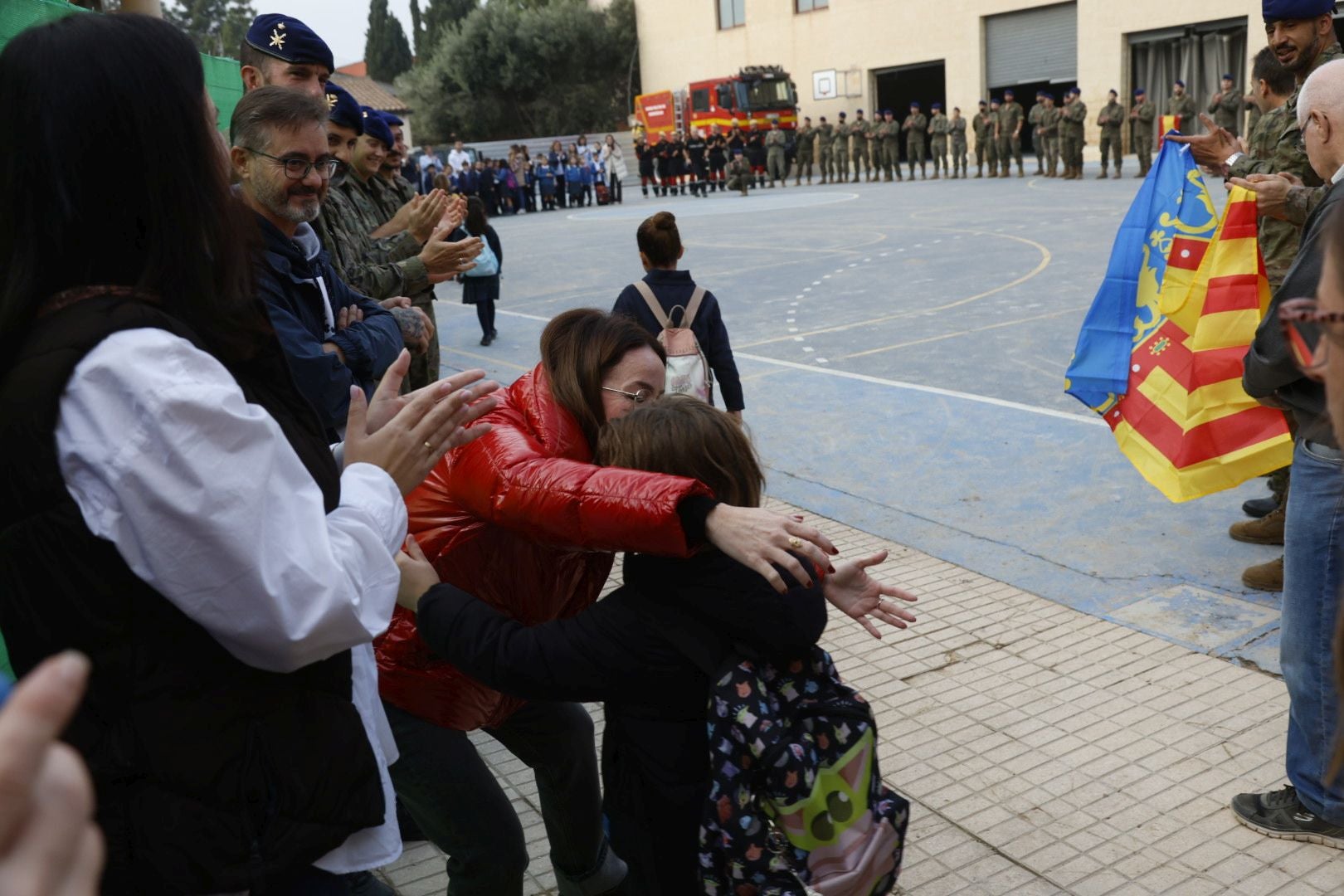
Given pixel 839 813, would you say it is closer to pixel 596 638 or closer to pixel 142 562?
pixel 596 638

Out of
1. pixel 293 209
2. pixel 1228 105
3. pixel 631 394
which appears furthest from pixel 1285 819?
pixel 1228 105

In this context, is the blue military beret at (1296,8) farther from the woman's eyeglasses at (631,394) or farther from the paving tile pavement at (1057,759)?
the woman's eyeglasses at (631,394)

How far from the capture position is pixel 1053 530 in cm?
579

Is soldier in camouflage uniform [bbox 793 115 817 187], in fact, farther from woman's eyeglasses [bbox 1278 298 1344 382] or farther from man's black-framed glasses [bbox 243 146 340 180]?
woman's eyeglasses [bbox 1278 298 1344 382]

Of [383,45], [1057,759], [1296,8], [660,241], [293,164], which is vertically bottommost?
[1057,759]

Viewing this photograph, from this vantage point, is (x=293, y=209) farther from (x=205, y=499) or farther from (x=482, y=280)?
(x=482, y=280)

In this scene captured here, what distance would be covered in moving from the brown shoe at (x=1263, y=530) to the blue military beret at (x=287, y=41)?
14.9 ft

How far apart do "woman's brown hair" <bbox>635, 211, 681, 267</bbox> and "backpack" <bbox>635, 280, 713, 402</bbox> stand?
186 millimetres

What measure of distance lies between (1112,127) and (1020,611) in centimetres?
2591

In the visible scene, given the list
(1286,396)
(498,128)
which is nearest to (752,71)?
(498,128)

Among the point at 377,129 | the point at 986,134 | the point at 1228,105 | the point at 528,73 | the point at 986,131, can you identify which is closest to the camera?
the point at 377,129

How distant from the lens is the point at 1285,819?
10.9ft

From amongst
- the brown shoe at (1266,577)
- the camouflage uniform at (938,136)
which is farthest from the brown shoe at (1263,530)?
the camouflage uniform at (938,136)

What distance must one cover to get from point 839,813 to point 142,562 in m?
1.17
